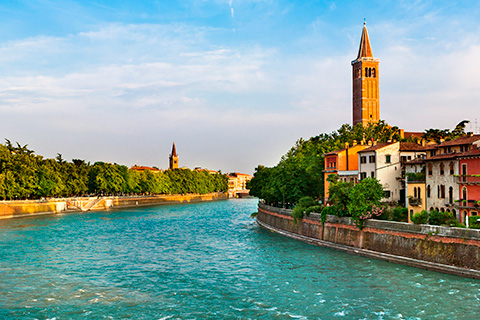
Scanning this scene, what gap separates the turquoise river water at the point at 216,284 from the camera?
25.1 meters

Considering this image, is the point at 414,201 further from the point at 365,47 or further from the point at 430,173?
the point at 365,47

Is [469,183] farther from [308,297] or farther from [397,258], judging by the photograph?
[308,297]

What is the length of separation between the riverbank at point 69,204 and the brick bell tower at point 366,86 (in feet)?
225

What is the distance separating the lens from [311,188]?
66.1m

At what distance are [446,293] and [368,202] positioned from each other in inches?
593

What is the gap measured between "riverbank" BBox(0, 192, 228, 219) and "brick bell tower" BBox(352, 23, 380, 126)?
68.5 meters

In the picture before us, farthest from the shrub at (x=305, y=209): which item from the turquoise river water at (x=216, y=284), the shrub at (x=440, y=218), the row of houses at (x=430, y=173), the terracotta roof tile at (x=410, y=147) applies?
the shrub at (x=440, y=218)

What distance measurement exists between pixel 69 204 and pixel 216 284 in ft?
263

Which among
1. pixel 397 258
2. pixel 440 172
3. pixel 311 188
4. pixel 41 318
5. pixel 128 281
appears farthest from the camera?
pixel 311 188

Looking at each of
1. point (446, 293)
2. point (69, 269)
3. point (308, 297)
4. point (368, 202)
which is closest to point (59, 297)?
point (69, 269)

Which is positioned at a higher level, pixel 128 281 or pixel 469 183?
pixel 469 183

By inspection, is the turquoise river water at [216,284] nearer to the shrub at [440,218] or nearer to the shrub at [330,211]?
the shrub at [330,211]

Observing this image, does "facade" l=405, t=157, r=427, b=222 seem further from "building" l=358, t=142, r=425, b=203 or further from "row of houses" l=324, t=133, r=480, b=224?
"building" l=358, t=142, r=425, b=203

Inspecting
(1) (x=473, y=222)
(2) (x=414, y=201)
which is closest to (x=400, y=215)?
(2) (x=414, y=201)
